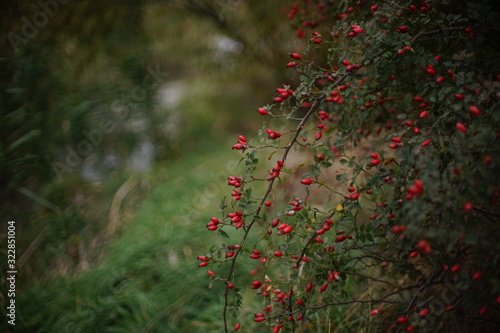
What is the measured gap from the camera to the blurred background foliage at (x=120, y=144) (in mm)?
1931

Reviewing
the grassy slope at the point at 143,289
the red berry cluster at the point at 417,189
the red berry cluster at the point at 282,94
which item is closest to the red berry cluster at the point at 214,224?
the red berry cluster at the point at 282,94

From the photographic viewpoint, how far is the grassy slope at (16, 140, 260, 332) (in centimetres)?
178

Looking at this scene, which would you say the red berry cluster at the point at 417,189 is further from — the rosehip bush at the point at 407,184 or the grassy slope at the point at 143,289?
the grassy slope at the point at 143,289

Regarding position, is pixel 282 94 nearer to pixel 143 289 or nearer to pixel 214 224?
pixel 214 224

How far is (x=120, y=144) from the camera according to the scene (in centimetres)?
316

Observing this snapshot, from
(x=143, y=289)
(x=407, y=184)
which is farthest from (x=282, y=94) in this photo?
(x=143, y=289)

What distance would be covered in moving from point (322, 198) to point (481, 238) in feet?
5.21

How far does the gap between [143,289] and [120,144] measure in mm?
1482

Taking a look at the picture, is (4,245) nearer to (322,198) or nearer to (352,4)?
(322,198)

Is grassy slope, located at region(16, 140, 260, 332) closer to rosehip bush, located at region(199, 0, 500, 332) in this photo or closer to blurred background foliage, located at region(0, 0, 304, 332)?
blurred background foliage, located at region(0, 0, 304, 332)

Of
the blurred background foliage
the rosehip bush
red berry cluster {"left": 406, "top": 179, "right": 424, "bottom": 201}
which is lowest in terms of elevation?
red berry cluster {"left": 406, "top": 179, "right": 424, "bottom": 201}

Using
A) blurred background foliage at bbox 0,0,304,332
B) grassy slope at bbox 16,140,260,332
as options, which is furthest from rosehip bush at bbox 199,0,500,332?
blurred background foliage at bbox 0,0,304,332

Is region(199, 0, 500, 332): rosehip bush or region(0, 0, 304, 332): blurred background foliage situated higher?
region(0, 0, 304, 332): blurred background foliage

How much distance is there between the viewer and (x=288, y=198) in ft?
8.66
